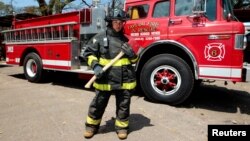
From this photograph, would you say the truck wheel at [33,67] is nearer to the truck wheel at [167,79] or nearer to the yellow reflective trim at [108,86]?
the truck wheel at [167,79]

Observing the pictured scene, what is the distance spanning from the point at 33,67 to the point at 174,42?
4.65 m

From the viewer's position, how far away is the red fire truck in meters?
5.53

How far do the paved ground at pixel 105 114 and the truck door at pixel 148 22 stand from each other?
133 centimetres

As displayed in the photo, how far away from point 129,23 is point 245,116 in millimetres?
2968

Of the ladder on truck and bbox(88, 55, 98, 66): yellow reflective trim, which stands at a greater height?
the ladder on truck

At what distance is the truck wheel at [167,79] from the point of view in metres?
5.94

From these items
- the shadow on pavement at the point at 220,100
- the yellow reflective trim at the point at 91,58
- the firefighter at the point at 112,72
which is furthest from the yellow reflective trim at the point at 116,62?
the shadow on pavement at the point at 220,100

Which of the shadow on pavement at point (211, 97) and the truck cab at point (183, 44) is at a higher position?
the truck cab at point (183, 44)

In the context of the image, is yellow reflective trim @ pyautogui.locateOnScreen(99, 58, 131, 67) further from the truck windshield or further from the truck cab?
the truck windshield

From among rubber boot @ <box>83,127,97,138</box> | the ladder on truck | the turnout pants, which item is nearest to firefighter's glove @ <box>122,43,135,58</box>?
the turnout pants

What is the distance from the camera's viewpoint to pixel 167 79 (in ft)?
20.0

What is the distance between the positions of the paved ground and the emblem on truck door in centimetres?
102

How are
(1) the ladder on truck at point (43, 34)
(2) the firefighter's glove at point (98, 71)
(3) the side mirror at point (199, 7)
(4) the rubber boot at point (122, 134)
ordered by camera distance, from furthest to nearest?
(1) the ladder on truck at point (43, 34), (3) the side mirror at point (199, 7), (4) the rubber boot at point (122, 134), (2) the firefighter's glove at point (98, 71)

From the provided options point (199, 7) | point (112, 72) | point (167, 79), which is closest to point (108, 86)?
point (112, 72)
